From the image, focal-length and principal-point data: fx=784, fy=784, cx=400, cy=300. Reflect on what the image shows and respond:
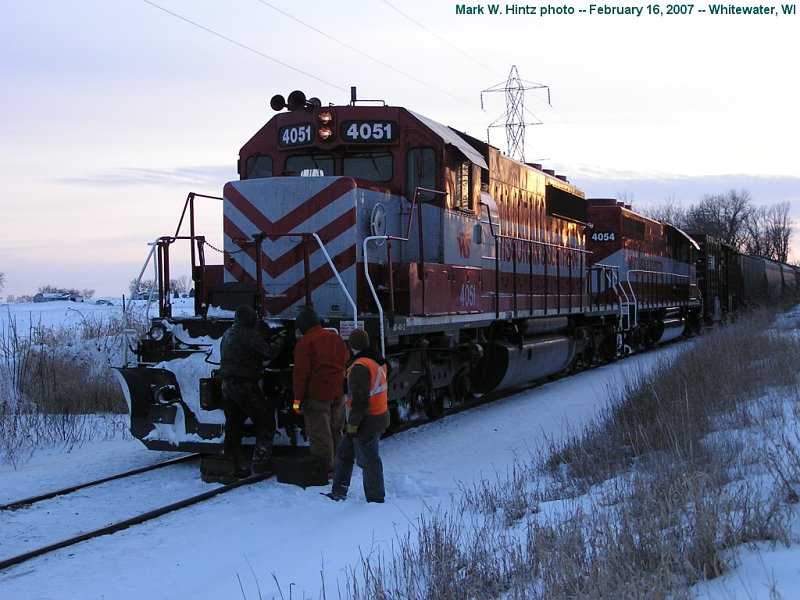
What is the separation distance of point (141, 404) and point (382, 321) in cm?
243

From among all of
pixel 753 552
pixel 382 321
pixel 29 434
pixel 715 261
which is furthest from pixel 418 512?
pixel 715 261

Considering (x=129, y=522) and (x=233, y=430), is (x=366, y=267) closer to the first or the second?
(x=233, y=430)

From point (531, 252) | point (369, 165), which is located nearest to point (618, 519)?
point (369, 165)

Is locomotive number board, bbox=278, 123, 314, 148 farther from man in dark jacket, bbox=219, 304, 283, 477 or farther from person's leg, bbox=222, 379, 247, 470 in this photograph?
person's leg, bbox=222, 379, 247, 470

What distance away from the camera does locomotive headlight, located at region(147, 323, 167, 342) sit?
7.77 meters

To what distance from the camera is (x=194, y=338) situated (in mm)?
7758

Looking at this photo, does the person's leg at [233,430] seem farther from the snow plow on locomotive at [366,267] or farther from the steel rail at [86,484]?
the steel rail at [86,484]

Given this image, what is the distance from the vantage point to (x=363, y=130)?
9.05m

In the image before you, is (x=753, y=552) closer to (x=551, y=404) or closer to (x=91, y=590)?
(x=91, y=590)

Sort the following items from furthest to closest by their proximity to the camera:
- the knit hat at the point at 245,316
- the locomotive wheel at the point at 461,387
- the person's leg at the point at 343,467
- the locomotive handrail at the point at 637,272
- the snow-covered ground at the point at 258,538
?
the locomotive handrail at the point at 637,272 → the locomotive wheel at the point at 461,387 → the knit hat at the point at 245,316 → the person's leg at the point at 343,467 → the snow-covered ground at the point at 258,538

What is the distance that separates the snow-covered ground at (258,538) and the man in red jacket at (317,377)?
0.51m

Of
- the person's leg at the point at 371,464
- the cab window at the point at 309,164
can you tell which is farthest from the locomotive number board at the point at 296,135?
the person's leg at the point at 371,464

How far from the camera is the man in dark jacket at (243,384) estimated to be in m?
6.96

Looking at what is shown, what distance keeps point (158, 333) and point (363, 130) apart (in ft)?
10.8
